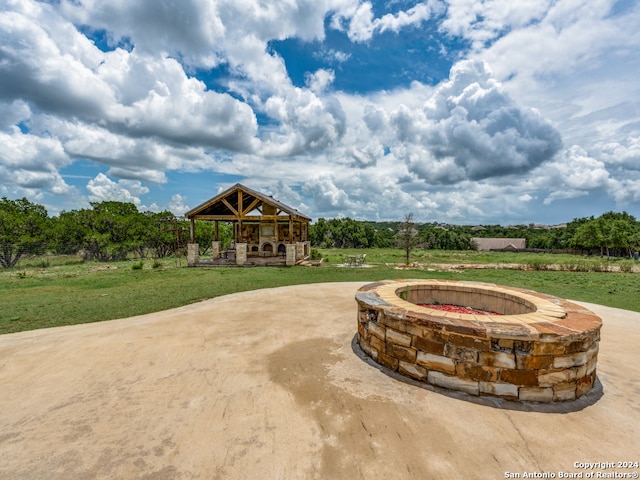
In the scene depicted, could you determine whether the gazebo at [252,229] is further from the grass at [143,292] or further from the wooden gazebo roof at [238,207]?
the grass at [143,292]

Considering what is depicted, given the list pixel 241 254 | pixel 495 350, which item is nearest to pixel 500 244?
pixel 241 254

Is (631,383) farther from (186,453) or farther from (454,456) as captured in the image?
(186,453)

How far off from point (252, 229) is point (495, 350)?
19.5 m

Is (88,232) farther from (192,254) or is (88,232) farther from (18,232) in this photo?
(192,254)

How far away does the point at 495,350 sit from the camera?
3326 millimetres

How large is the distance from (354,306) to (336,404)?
437cm

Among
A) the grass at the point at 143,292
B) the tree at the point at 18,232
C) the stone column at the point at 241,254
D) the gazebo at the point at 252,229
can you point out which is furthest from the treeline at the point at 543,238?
the tree at the point at 18,232

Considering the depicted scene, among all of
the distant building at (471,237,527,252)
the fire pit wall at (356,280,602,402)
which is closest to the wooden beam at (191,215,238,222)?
the fire pit wall at (356,280,602,402)

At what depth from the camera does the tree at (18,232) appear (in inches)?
830

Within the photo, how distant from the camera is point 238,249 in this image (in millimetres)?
17828

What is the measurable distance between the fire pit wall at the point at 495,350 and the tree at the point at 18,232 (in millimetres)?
28975

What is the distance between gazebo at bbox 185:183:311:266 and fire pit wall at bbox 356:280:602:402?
45.8ft

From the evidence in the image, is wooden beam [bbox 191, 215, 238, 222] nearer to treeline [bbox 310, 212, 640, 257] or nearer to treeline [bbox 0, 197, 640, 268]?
treeline [bbox 0, 197, 640, 268]

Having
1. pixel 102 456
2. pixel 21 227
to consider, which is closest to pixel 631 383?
pixel 102 456
